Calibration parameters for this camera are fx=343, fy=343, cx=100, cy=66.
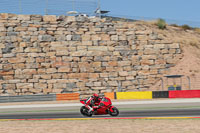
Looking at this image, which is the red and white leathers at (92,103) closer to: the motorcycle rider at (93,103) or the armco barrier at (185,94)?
the motorcycle rider at (93,103)

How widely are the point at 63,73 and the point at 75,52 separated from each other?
2494 millimetres

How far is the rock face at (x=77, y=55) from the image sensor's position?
34250 mm

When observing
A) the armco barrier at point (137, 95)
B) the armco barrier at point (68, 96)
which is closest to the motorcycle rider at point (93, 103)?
the armco barrier at point (137, 95)

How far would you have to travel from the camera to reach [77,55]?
115 feet

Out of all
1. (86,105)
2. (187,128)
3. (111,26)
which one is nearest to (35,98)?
(111,26)

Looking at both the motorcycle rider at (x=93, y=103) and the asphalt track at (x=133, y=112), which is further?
the asphalt track at (x=133, y=112)

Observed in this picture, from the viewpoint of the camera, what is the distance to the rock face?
112ft

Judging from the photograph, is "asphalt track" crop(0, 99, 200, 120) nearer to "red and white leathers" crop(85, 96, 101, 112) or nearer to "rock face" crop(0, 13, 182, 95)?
"red and white leathers" crop(85, 96, 101, 112)

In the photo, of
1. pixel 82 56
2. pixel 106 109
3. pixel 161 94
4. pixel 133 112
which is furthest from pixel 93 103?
pixel 82 56

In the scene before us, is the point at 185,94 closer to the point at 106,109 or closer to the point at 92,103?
the point at 106,109

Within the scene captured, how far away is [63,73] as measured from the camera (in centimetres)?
3456

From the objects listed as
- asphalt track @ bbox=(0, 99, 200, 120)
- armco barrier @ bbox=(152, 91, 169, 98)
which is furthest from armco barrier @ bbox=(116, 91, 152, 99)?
asphalt track @ bbox=(0, 99, 200, 120)

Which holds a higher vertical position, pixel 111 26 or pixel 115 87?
pixel 111 26

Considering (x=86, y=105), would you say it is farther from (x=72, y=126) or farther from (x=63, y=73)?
(x=63, y=73)
